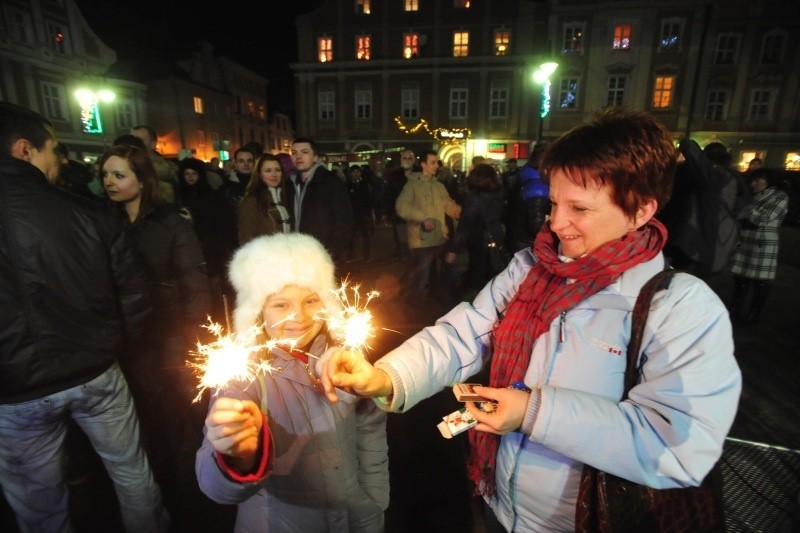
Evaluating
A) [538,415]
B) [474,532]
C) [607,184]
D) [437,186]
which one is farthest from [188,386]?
[437,186]

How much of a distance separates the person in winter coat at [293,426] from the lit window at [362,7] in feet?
113

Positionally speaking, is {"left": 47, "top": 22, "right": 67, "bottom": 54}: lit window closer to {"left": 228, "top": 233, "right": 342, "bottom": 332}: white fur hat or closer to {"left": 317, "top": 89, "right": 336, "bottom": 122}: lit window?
{"left": 317, "top": 89, "right": 336, "bottom": 122}: lit window

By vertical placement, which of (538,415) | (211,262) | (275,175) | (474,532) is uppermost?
(275,175)

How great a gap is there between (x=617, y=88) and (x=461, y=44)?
38.7 ft

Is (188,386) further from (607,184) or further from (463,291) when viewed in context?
(463,291)

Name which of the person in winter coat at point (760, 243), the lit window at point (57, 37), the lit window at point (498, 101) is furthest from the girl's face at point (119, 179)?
the lit window at point (57, 37)

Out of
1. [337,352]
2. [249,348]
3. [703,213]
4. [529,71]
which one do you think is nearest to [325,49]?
[529,71]

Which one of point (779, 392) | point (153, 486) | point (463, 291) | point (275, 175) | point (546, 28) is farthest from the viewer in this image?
point (546, 28)

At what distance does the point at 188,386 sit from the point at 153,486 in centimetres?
157

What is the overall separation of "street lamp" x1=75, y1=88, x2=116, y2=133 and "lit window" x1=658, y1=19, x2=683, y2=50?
3612cm

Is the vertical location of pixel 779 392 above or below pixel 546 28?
below

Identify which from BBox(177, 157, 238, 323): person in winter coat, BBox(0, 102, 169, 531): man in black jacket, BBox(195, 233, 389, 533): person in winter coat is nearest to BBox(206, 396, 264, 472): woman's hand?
BBox(195, 233, 389, 533): person in winter coat

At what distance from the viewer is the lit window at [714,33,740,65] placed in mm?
28547

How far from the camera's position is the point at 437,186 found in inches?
276
